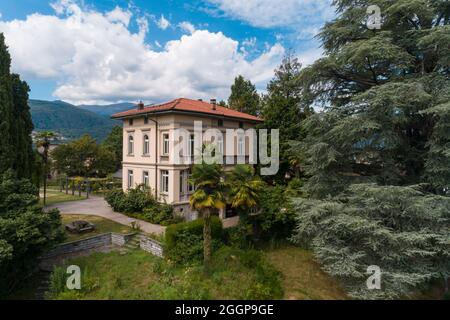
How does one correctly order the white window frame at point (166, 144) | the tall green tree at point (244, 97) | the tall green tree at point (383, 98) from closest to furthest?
the tall green tree at point (383, 98)
the white window frame at point (166, 144)
the tall green tree at point (244, 97)

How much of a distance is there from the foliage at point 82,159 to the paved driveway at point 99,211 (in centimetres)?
1362

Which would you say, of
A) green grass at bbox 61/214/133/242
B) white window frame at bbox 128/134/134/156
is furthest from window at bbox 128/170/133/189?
green grass at bbox 61/214/133/242

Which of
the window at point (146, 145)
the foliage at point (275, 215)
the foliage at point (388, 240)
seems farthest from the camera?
the window at point (146, 145)

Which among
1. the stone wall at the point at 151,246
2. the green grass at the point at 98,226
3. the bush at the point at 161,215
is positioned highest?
the bush at the point at 161,215

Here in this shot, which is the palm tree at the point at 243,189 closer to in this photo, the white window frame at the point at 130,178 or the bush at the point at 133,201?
the bush at the point at 133,201

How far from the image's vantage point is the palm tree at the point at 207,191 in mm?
10898

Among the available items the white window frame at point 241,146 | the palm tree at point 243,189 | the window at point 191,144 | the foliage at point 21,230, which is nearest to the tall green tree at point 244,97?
the white window frame at point 241,146

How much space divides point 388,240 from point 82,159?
39.9m

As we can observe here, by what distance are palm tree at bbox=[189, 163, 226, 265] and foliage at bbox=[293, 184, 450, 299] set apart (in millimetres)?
4311

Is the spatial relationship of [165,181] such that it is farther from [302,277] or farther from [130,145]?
[302,277]

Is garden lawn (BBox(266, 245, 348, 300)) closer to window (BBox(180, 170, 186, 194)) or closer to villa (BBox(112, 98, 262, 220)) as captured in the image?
villa (BBox(112, 98, 262, 220))

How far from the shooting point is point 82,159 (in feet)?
123

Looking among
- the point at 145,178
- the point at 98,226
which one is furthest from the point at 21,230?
the point at 145,178
